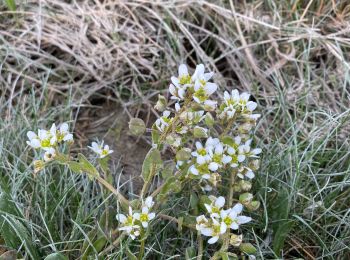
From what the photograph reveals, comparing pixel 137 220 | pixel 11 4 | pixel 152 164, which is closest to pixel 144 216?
pixel 137 220

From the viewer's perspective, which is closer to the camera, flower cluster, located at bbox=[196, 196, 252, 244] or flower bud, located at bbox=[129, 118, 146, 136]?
flower cluster, located at bbox=[196, 196, 252, 244]

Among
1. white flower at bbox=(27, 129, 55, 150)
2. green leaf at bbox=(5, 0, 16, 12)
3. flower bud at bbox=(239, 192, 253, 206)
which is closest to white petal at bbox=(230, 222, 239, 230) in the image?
flower bud at bbox=(239, 192, 253, 206)

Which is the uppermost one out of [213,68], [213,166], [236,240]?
[213,166]

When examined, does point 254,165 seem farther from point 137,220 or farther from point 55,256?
point 55,256

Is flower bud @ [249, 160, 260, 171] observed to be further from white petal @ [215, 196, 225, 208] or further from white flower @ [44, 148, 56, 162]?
white flower @ [44, 148, 56, 162]

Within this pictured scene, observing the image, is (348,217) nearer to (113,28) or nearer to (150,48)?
(150,48)

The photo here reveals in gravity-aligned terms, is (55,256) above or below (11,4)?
below

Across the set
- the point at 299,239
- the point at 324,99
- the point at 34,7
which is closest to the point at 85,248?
the point at 299,239
